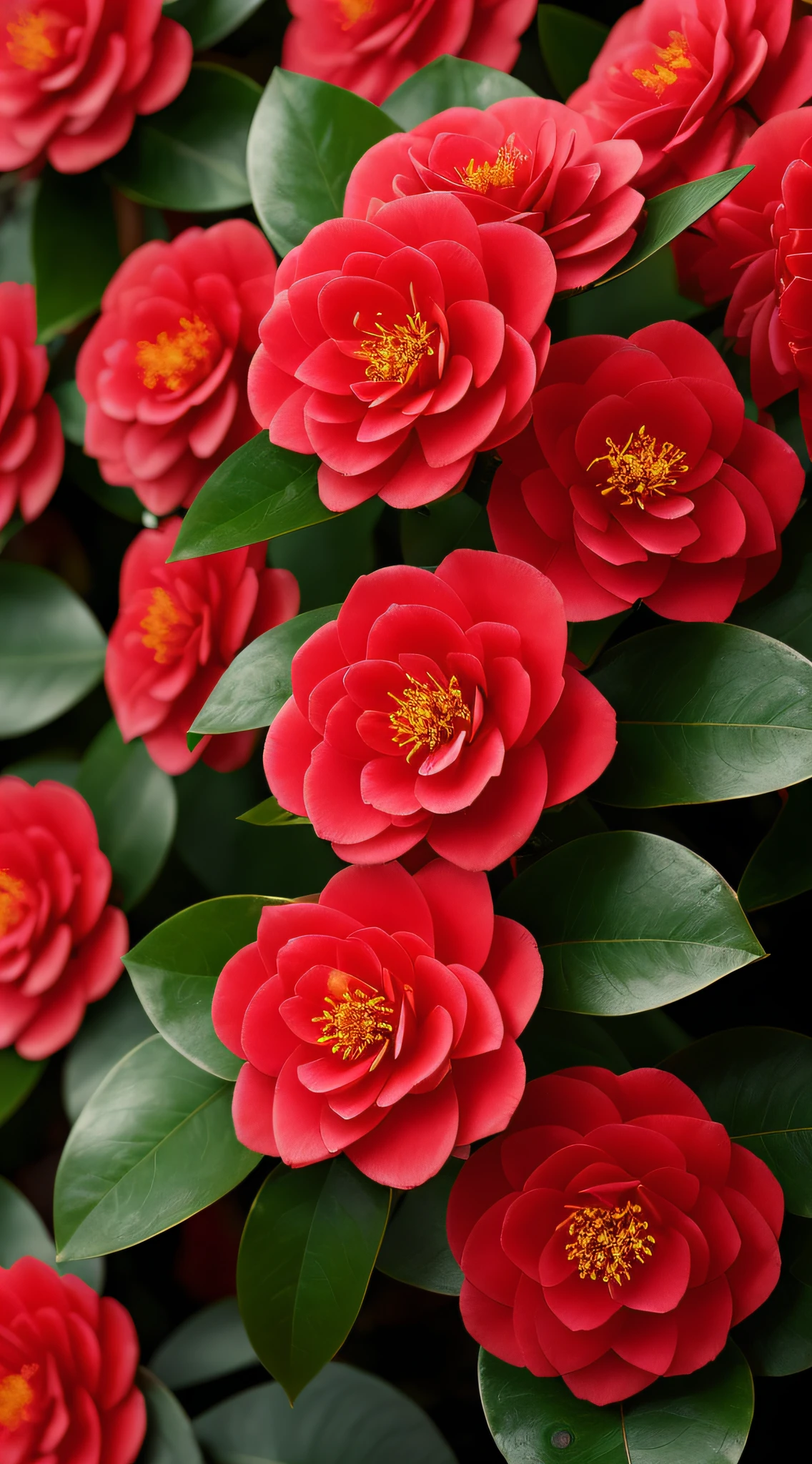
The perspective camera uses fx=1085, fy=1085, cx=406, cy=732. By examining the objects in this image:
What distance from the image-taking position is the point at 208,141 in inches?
29.3

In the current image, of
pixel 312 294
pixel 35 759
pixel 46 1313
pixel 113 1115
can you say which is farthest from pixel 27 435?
pixel 46 1313

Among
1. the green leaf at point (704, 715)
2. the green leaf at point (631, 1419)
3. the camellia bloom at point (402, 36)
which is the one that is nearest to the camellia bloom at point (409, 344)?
the green leaf at point (704, 715)

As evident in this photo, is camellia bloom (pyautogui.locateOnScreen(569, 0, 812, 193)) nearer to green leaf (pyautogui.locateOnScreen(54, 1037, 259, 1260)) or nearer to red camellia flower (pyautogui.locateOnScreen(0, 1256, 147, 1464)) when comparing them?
green leaf (pyautogui.locateOnScreen(54, 1037, 259, 1260))

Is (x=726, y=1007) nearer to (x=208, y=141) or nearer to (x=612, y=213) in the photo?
(x=612, y=213)

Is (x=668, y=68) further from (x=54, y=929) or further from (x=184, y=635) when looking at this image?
(x=54, y=929)

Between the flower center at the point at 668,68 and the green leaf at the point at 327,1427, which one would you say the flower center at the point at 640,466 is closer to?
the flower center at the point at 668,68

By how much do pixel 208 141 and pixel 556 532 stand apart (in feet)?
1.52

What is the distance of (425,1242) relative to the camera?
545 millimetres

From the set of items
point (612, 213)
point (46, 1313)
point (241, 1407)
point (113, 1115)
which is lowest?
point (241, 1407)

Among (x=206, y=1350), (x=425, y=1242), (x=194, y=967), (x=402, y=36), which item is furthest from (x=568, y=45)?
(x=206, y=1350)

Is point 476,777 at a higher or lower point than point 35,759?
higher

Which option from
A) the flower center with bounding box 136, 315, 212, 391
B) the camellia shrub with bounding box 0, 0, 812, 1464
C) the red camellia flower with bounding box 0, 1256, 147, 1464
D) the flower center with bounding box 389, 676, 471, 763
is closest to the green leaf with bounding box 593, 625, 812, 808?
the camellia shrub with bounding box 0, 0, 812, 1464

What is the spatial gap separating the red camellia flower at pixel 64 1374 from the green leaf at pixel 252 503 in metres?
0.43

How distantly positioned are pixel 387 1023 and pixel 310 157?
0.48 metres
